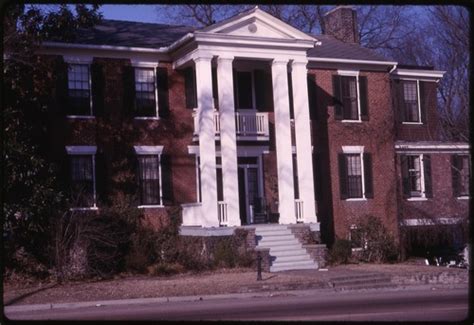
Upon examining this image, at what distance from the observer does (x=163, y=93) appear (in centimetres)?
2430

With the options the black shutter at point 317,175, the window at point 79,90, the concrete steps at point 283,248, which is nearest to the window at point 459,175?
the black shutter at point 317,175

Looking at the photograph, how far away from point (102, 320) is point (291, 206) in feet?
42.8

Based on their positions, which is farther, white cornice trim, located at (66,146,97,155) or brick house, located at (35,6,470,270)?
brick house, located at (35,6,470,270)

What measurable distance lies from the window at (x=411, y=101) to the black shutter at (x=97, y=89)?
1334cm

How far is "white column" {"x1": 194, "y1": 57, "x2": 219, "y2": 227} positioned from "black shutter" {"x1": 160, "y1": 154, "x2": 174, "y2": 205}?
1778 millimetres

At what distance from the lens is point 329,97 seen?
26953 millimetres

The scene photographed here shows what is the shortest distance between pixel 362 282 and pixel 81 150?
34.8 ft

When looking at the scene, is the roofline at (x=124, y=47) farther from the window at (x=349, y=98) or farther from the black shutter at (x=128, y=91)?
the window at (x=349, y=98)

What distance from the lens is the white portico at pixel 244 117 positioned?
2280 centimetres

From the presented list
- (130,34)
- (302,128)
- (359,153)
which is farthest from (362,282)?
(130,34)

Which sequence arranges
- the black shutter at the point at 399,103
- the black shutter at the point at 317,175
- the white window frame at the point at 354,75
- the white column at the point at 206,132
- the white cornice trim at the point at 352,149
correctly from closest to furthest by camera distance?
1. the white column at the point at 206,132
2. the black shutter at the point at 317,175
3. the white cornice trim at the point at 352,149
4. the white window frame at the point at 354,75
5. the black shutter at the point at 399,103

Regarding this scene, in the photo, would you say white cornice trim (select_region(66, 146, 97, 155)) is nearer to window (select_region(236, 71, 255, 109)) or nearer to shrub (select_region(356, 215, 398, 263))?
window (select_region(236, 71, 255, 109))

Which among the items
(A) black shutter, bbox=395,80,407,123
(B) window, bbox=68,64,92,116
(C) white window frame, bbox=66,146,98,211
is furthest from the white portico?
(A) black shutter, bbox=395,80,407,123

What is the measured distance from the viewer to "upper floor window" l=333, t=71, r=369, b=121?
27094mm
